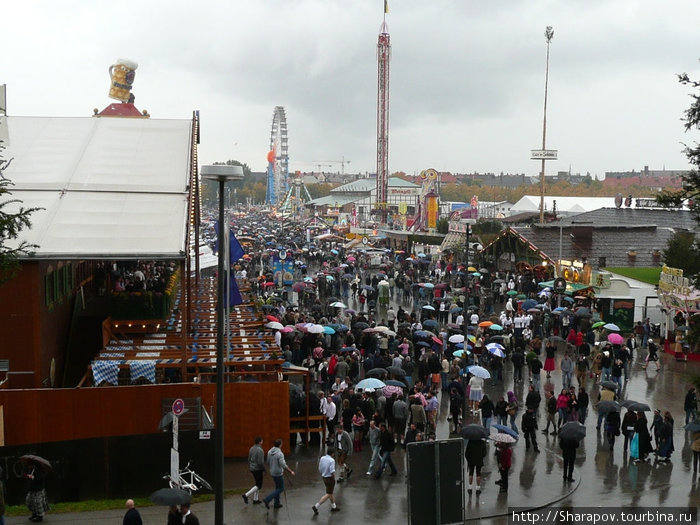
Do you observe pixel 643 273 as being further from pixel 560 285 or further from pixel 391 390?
pixel 391 390

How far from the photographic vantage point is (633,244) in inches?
2172

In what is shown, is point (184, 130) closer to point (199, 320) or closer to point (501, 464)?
point (199, 320)

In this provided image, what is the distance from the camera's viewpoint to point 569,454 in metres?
16.1

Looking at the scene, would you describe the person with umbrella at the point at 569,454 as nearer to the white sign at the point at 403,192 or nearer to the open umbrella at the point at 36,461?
the open umbrella at the point at 36,461

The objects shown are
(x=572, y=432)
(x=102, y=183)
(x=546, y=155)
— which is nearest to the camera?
(x=572, y=432)

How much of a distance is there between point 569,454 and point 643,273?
3398cm

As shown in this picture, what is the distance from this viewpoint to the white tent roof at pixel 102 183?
712 inches

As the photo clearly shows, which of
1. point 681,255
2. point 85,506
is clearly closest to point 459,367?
point 85,506

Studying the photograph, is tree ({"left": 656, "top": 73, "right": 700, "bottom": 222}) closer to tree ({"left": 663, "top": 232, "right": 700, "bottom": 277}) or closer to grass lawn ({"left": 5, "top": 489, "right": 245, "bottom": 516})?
grass lawn ({"left": 5, "top": 489, "right": 245, "bottom": 516})

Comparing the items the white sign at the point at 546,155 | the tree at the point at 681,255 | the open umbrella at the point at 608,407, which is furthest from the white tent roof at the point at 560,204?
the open umbrella at the point at 608,407

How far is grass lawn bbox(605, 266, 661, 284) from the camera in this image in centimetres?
4423

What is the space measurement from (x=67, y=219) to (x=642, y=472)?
12.7 m

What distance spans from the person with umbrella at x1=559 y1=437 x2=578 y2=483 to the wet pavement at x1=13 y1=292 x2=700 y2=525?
190 mm

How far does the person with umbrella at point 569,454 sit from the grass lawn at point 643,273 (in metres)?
28.6
